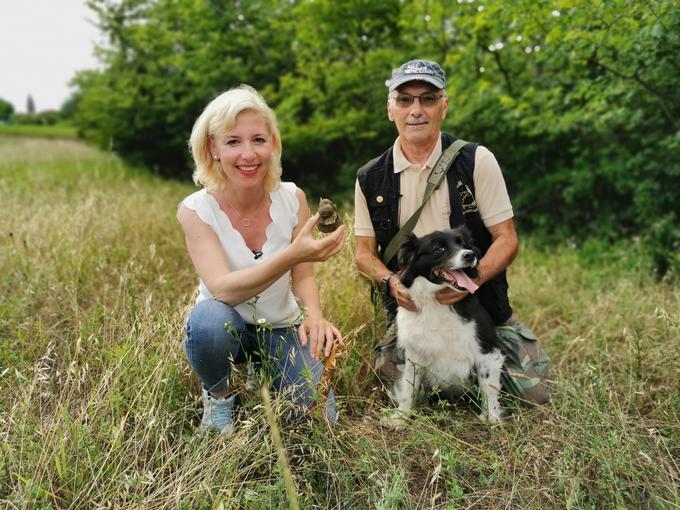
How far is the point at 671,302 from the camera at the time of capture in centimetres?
442

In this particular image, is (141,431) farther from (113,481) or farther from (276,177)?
(276,177)

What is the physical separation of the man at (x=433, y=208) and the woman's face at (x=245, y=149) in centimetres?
85

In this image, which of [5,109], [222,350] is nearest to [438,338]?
[222,350]

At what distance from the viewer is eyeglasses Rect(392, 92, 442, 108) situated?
317 cm

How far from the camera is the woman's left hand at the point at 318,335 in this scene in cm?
265

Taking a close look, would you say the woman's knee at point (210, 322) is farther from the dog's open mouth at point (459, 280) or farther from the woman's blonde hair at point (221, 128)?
the dog's open mouth at point (459, 280)

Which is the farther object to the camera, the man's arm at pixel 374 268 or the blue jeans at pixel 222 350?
the man's arm at pixel 374 268

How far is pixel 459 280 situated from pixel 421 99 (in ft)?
3.47

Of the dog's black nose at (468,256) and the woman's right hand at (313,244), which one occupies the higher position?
the woman's right hand at (313,244)

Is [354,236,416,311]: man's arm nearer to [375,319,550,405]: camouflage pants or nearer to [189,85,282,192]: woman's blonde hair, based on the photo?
[375,319,550,405]: camouflage pants

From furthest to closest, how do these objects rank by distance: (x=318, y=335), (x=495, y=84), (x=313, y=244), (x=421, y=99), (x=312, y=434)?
1. (x=495, y=84)
2. (x=421, y=99)
3. (x=318, y=335)
4. (x=312, y=434)
5. (x=313, y=244)

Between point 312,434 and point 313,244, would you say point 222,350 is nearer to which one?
point 312,434

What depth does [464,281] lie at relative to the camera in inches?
113

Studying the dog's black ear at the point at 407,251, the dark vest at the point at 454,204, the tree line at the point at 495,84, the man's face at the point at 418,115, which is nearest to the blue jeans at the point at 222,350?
the dog's black ear at the point at 407,251
